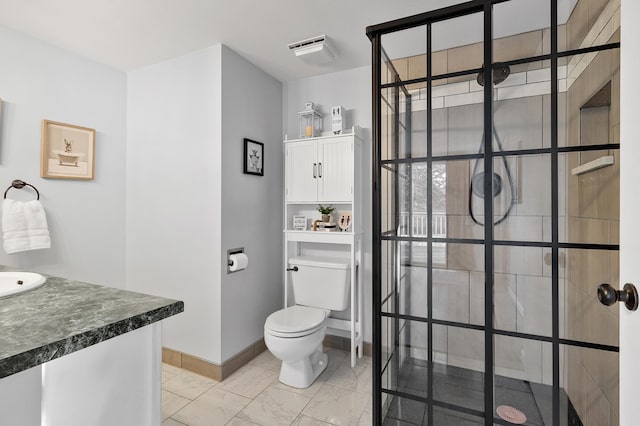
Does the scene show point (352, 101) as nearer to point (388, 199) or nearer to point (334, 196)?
point (334, 196)

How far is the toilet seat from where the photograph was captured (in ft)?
6.91

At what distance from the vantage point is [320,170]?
2637 millimetres

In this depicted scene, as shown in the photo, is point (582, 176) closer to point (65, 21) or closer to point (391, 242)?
point (391, 242)

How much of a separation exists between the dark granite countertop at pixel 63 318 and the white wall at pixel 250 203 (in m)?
1.29

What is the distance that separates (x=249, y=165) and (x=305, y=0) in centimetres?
122

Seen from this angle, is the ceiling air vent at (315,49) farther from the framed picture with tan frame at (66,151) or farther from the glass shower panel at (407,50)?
the framed picture with tan frame at (66,151)

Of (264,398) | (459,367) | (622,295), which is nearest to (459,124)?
(622,295)

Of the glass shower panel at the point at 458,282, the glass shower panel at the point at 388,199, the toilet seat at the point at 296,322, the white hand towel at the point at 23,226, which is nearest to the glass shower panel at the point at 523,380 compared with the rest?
the glass shower panel at the point at 458,282

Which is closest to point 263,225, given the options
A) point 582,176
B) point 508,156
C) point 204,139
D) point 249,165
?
point 249,165

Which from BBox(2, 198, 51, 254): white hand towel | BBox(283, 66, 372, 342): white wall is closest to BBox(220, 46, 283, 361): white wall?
BBox(283, 66, 372, 342): white wall

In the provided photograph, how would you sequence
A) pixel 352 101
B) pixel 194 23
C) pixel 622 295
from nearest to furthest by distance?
pixel 622 295, pixel 194 23, pixel 352 101

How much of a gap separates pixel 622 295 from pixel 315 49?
7.17 feet

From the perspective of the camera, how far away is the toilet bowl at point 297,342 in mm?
2100

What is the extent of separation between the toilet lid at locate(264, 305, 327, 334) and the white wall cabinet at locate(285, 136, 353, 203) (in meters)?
0.87
